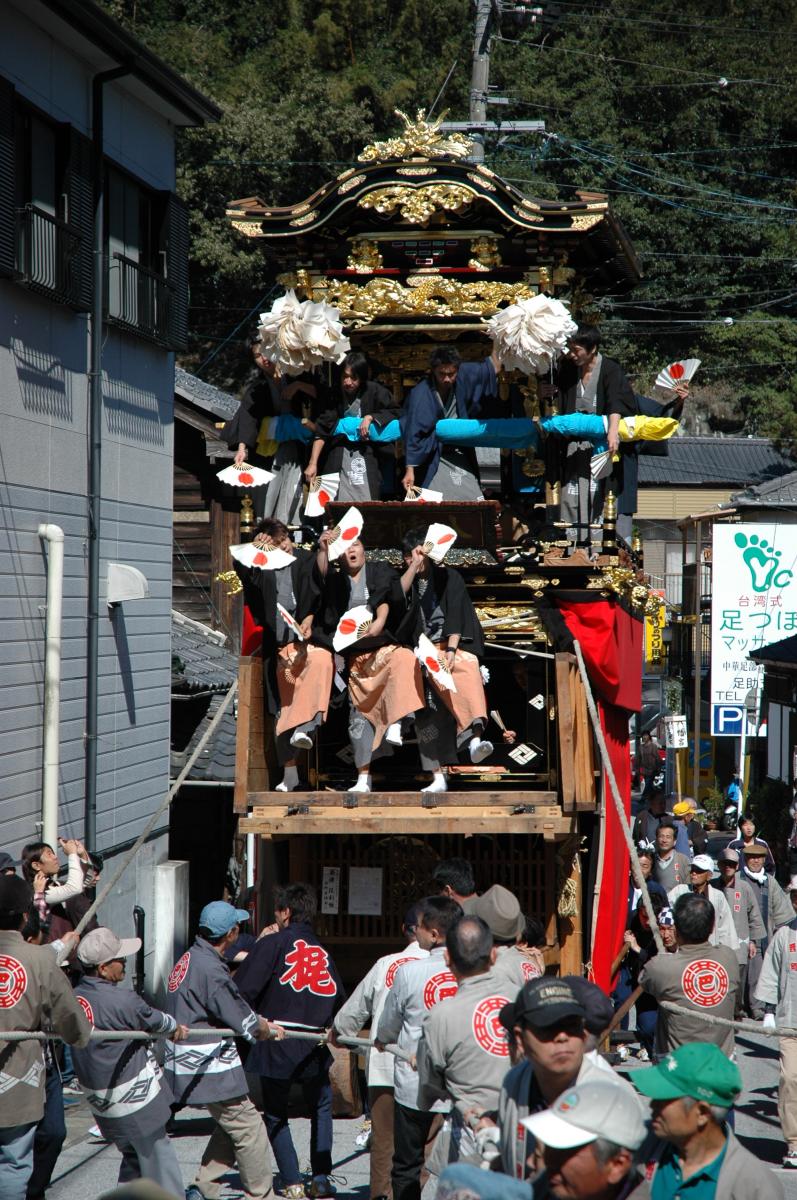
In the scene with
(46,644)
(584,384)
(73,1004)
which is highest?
(584,384)

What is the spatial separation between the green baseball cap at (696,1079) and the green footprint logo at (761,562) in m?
18.4

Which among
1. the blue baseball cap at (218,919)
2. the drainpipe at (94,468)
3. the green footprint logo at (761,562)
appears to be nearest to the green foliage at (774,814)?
the green footprint logo at (761,562)

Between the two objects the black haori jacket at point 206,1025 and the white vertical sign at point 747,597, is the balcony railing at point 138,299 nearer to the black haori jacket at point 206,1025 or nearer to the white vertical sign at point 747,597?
the black haori jacket at point 206,1025

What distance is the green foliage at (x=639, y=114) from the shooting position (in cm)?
3088

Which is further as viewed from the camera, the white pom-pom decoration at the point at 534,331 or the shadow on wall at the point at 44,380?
the shadow on wall at the point at 44,380

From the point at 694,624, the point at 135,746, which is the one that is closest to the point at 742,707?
the point at 694,624

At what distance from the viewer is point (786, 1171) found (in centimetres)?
842

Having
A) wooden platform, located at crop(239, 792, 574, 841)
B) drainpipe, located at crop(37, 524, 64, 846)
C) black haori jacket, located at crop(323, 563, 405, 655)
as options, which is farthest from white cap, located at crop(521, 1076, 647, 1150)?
drainpipe, located at crop(37, 524, 64, 846)

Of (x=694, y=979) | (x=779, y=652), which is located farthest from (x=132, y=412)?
(x=779, y=652)

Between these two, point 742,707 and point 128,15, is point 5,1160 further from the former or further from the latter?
point 128,15

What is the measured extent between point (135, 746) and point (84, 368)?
133 inches

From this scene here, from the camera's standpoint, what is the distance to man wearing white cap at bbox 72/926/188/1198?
20.4ft

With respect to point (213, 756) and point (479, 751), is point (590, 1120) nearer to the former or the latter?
point (479, 751)

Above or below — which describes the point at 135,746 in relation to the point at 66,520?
below
